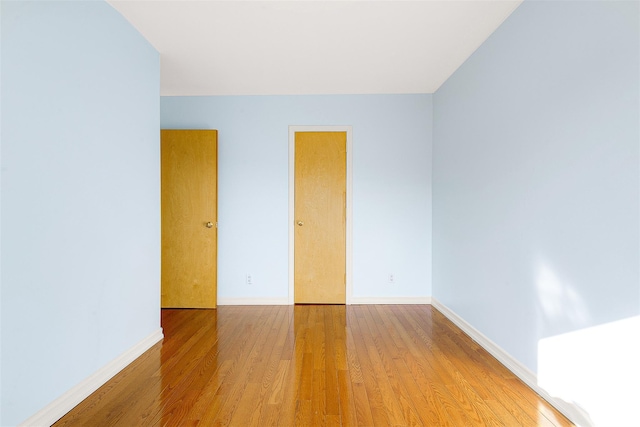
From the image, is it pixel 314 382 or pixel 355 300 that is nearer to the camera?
pixel 314 382

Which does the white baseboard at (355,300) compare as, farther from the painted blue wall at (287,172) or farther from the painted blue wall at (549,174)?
the painted blue wall at (549,174)

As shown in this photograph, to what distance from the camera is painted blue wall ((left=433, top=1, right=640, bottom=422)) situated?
5.12 feet

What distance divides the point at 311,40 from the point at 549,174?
78.2 inches

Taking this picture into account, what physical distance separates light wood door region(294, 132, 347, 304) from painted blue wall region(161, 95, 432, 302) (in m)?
0.15

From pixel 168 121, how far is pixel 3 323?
3.05 m

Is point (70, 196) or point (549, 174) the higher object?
point (549, 174)

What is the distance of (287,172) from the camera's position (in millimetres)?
4105

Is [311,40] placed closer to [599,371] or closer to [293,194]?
[293,194]

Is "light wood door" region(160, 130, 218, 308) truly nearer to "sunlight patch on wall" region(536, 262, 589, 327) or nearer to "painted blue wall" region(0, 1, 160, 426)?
"painted blue wall" region(0, 1, 160, 426)

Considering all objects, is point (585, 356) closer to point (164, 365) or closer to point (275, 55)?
point (164, 365)

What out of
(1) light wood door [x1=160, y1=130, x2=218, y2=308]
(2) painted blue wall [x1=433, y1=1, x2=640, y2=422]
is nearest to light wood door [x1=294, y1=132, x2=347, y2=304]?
(1) light wood door [x1=160, y1=130, x2=218, y2=308]

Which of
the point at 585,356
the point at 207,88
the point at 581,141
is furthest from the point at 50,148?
the point at 585,356

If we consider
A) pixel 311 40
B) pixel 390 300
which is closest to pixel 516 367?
pixel 390 300

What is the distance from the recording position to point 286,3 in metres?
2.32
